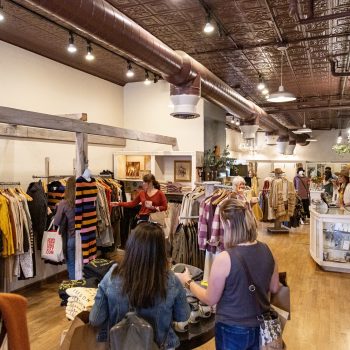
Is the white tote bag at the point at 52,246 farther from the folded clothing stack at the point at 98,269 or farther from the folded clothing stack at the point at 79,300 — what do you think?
the folded clothing stack at the point at 79,300

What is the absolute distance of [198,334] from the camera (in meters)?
2.08

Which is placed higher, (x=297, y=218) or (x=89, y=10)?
(x=89, y=10)

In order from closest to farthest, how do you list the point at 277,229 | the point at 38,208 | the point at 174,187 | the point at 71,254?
the point at 71,254 < the point at 38,208 < the point at 174,187 < the point at 277,229

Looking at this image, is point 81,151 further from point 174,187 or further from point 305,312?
point 305,312

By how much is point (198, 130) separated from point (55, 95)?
2860 mm

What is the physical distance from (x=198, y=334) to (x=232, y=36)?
4224 millimetres

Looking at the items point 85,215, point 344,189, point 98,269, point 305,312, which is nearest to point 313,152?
point 344,189

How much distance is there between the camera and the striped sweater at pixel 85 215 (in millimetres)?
4465

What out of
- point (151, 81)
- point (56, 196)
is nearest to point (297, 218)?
point (151, 81)

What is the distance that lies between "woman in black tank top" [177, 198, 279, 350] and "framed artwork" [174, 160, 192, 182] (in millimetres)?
5104

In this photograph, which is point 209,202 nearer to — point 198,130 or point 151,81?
point 198,130

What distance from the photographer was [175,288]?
1818 millimetres

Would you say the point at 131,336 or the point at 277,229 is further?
the point at 277,229

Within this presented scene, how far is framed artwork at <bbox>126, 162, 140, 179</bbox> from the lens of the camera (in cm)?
726
